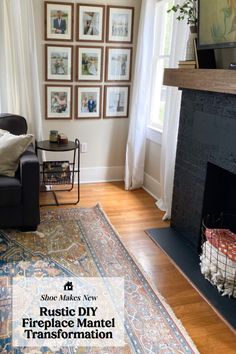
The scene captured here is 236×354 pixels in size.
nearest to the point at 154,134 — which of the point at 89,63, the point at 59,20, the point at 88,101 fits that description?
the point at 88,101

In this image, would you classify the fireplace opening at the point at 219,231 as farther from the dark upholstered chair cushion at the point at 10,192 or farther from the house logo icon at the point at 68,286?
the dark upholstered chair cushion at the point at 10,192

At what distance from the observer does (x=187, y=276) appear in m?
2.33

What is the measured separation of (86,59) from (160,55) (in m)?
0.80

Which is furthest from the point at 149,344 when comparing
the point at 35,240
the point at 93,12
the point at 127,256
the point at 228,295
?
the point at 93,12

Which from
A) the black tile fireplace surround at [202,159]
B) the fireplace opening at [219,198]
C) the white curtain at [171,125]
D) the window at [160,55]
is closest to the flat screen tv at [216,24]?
the black tile fireplace surround at [202,159]

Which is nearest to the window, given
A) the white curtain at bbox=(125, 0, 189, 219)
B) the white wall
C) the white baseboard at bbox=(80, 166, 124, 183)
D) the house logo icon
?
the white curtain at bbox=(125, 0, 189, 219)

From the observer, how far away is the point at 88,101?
3936mm

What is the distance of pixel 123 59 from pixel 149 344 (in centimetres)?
309

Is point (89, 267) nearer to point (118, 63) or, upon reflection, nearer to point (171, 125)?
point (171, 125)

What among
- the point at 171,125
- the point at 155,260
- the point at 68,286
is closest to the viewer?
the point at 68,286

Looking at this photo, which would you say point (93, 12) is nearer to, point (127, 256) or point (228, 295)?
point (127, 256)

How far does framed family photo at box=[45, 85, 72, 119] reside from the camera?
3.78 m

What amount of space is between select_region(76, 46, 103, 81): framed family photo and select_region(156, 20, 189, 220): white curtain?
1.01 meters

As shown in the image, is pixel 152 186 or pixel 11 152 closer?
pixel 11 152
